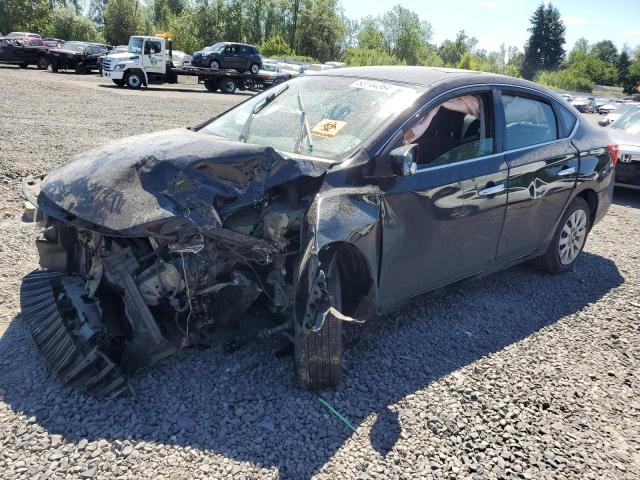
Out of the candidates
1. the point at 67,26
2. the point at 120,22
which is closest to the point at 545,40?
the point at 120,22

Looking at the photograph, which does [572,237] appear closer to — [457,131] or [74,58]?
[457,131]

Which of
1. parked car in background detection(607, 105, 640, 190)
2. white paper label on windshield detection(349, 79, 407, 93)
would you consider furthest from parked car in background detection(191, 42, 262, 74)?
white paper label on windshield detection(349, 79, 407, 93)

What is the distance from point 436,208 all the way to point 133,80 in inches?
931

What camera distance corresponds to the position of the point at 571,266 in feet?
16.7

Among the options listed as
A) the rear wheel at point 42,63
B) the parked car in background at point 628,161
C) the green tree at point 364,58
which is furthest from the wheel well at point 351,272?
the green tree at point 364,58

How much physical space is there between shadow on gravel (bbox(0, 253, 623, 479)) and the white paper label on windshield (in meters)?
1.65

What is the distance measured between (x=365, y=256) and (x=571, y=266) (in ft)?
9.94

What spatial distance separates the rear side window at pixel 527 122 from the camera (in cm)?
403

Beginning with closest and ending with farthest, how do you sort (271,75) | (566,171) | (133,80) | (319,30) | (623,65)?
1. (566,171)
2. (133,80)
3. (271,75)
4. (319,30)
5. (623,65)

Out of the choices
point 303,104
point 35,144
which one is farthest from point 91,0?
point 303,104

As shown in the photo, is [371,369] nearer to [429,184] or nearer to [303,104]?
[429,184]

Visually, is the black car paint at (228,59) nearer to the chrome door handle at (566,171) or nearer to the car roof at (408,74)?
the car roof at (408,74)

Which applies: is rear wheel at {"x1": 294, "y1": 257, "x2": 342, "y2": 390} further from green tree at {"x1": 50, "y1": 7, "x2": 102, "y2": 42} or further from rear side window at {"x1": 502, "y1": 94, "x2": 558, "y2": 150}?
green tree at {"x1": 50, "y1": 7, "x2": 102, "y2": 42}

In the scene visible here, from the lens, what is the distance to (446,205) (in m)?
3.45
